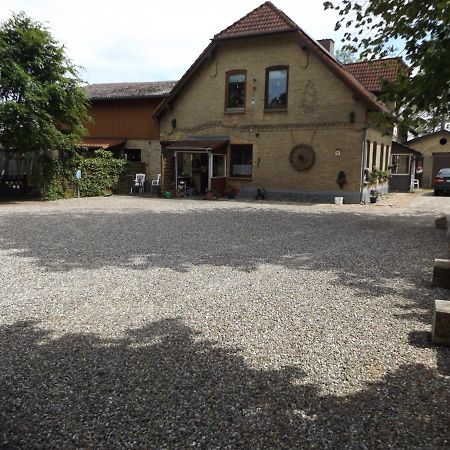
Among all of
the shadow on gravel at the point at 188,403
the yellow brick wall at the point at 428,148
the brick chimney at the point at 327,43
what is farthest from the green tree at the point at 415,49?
the yellow brick wall at the point at 428,148

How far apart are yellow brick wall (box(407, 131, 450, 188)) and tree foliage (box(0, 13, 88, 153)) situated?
939 inches

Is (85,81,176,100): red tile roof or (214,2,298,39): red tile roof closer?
(214,2,298,39): red tile roof

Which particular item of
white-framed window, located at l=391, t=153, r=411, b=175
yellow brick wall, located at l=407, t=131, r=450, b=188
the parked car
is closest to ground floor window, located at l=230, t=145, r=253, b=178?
the parked car

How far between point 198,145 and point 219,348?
16.9 meters

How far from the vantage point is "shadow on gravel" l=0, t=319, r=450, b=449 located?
2.59 meters

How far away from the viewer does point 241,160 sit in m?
20.7

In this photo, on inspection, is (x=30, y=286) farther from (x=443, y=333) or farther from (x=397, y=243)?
(x=397, y=243)

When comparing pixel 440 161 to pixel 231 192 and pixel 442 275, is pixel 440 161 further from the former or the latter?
pixel 442 275

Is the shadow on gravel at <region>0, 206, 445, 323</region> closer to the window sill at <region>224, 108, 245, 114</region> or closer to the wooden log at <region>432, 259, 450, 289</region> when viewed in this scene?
the wooden log at <region>432, 259, 450, 289</region>

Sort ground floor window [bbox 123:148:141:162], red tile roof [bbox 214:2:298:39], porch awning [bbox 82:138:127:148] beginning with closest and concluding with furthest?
red tile roof [bbox 214:2:298:39] → porch awning [bbox 82:138:127:148] → ground floor window [bbox 123:148:141:162]

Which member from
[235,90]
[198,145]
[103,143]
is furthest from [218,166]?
[103,143]

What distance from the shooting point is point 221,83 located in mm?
20609

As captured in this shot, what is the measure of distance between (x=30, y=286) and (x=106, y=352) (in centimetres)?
251

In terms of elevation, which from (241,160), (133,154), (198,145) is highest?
(198,145)
